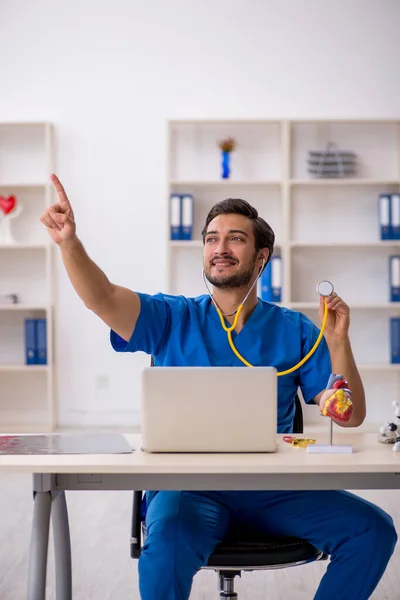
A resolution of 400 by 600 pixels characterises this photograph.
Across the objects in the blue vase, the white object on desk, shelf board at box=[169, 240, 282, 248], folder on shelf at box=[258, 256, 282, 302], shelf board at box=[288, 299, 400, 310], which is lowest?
the white object on desk

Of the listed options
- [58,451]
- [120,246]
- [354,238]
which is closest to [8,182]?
[120,246]

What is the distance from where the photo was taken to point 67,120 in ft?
18.3

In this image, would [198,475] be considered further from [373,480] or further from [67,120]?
Result: [67,120]

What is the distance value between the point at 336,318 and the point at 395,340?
133 inches

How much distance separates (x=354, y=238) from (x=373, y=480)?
13.1 ft

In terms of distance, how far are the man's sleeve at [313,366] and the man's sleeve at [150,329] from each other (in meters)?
0.36

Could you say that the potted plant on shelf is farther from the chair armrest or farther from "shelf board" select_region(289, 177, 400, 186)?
the chair armrest

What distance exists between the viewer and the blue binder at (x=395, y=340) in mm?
5348

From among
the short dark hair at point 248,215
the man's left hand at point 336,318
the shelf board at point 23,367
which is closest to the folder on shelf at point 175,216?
the shelf board at point 23,367

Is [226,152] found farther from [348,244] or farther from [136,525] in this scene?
[136,525]

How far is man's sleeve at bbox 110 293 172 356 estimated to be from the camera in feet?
7.27

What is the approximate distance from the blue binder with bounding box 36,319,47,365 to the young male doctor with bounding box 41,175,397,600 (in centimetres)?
323

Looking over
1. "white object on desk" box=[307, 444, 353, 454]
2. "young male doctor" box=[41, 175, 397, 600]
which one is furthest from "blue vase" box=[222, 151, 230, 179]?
"white object on desk" box=[307, 444, 353, 454]

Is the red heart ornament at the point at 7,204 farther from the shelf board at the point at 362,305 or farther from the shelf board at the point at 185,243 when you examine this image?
the shelf board at the point at 362,305
